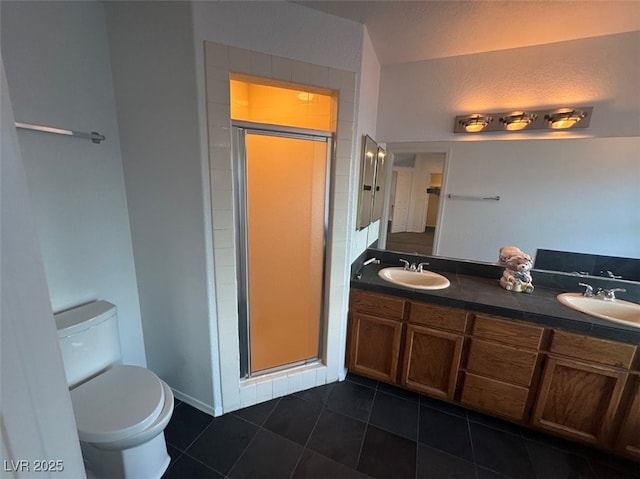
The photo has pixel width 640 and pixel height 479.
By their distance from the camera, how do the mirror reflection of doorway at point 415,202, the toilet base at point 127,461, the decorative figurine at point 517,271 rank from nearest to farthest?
1. the toilet base at point 127,461
2. the decorative figurine at point 517,271
3. the mirror reflection of doorway at point 415,202

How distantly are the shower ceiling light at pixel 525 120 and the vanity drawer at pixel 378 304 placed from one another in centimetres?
130

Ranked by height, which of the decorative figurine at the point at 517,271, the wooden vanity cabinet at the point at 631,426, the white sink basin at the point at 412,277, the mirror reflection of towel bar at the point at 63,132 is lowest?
the wooden vanity cabinet at the point at 631,426

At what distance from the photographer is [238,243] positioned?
5.18 feet

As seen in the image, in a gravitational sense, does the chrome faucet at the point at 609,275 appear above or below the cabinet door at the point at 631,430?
above

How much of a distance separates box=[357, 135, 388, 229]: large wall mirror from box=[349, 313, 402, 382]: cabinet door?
0.69 m

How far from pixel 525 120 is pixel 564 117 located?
20 cm

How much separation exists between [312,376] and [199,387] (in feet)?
2.47

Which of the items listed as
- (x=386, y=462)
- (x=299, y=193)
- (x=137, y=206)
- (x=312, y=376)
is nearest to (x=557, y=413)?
(x=386, y=462)

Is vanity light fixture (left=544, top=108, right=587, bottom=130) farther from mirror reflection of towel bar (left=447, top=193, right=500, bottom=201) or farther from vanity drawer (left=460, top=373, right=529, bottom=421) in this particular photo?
vanity drawer (left=460, top=373, right=529, bottom=421)

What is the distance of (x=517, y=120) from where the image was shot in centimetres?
176

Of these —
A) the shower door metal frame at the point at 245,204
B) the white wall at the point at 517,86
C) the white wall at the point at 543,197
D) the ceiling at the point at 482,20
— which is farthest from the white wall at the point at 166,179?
the white wall at the point at 543,197

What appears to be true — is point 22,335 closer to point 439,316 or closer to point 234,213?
point 234,213

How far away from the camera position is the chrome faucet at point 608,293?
5.40 ft

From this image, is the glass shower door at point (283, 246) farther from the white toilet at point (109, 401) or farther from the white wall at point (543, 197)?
the white wall at point (543, 197)
